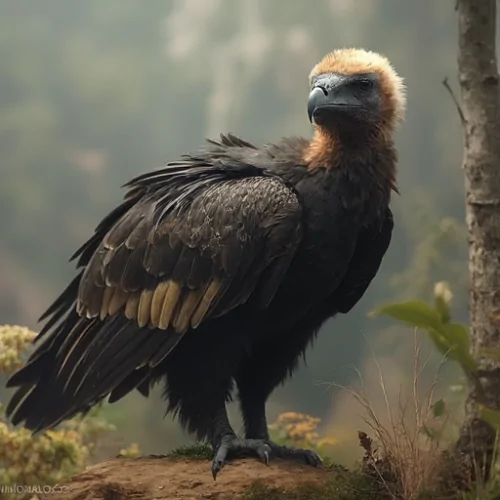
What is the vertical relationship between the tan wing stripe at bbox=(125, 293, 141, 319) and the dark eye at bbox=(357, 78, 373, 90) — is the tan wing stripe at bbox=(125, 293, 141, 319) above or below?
below

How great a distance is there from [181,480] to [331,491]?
1.48 ft

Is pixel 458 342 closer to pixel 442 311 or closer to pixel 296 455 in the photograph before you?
pixel 442 311

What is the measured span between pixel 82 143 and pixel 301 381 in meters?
1.73

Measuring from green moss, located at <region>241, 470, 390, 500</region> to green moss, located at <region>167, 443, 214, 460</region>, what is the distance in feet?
1.17

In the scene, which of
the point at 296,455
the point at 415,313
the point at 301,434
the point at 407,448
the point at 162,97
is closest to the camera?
the point at 407,448

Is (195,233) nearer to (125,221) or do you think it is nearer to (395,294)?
(125,221)

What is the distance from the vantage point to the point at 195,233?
2309mm

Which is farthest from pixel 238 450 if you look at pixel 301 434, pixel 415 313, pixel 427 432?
pixel 301 434

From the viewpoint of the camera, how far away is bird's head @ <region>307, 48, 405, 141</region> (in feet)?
7.75

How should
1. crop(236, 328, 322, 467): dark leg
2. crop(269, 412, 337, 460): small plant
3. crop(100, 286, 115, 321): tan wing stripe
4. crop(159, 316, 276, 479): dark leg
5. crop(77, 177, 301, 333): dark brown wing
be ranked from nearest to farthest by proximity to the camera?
crop(77, 177, 301, 333): dark brown wing < crop(159, 316, 276, 479): dark leg < crop(100, 286, 115, 321): tan wing stripe < crop(236, 328, 322, 467): dark leg < crop(269, 412, 337, 460): small plant

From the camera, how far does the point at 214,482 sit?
7.28 ft

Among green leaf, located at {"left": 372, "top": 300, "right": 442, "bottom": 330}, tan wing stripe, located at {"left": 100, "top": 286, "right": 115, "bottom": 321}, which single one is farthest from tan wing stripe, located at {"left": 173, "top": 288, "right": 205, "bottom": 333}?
green leaf, located at {"left": 372, "top": 300, "right": 442, "bottom": 330}

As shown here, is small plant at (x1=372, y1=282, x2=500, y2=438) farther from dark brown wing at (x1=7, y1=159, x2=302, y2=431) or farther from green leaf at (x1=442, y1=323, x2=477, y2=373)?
dark brown wing at (x1=7, y1=159, x2=302, y2=431)

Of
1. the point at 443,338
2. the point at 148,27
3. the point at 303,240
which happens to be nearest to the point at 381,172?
the point at 303,240
